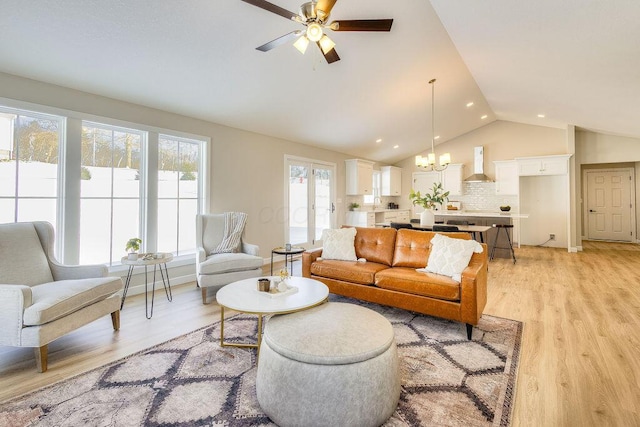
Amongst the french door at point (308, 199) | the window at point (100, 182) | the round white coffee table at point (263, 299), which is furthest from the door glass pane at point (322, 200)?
the round white coffee table at point (263, 299)

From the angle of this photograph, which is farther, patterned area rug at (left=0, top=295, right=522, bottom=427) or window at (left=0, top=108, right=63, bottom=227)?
window at (left=0, top=108, right=63, bottom=227)

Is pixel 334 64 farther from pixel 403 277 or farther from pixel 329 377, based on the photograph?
pixel 329 377

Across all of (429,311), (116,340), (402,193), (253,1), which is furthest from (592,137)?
(116,340)

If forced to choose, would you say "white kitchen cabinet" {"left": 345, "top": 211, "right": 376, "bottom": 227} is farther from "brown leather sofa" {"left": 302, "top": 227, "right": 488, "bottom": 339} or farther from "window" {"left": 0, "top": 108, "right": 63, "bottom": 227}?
"window" {"left": 0, "top": 108, "right": 63, "bottom": 227}

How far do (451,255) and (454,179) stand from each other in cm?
638

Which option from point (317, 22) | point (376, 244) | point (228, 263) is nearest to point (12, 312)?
point (228, 263)

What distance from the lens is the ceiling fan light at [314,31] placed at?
2.14 m

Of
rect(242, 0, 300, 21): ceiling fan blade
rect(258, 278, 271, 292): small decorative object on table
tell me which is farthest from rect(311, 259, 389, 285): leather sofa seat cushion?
rect(242, 0, 300, 21): ceiling fan blade

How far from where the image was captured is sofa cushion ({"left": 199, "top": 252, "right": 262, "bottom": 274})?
3.40 m

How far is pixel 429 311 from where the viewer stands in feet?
8.75

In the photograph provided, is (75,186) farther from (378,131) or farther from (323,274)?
(378,131)

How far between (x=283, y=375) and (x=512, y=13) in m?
3.74

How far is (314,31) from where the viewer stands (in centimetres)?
215

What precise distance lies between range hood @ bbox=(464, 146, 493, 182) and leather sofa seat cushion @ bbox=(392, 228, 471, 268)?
5465 mm
